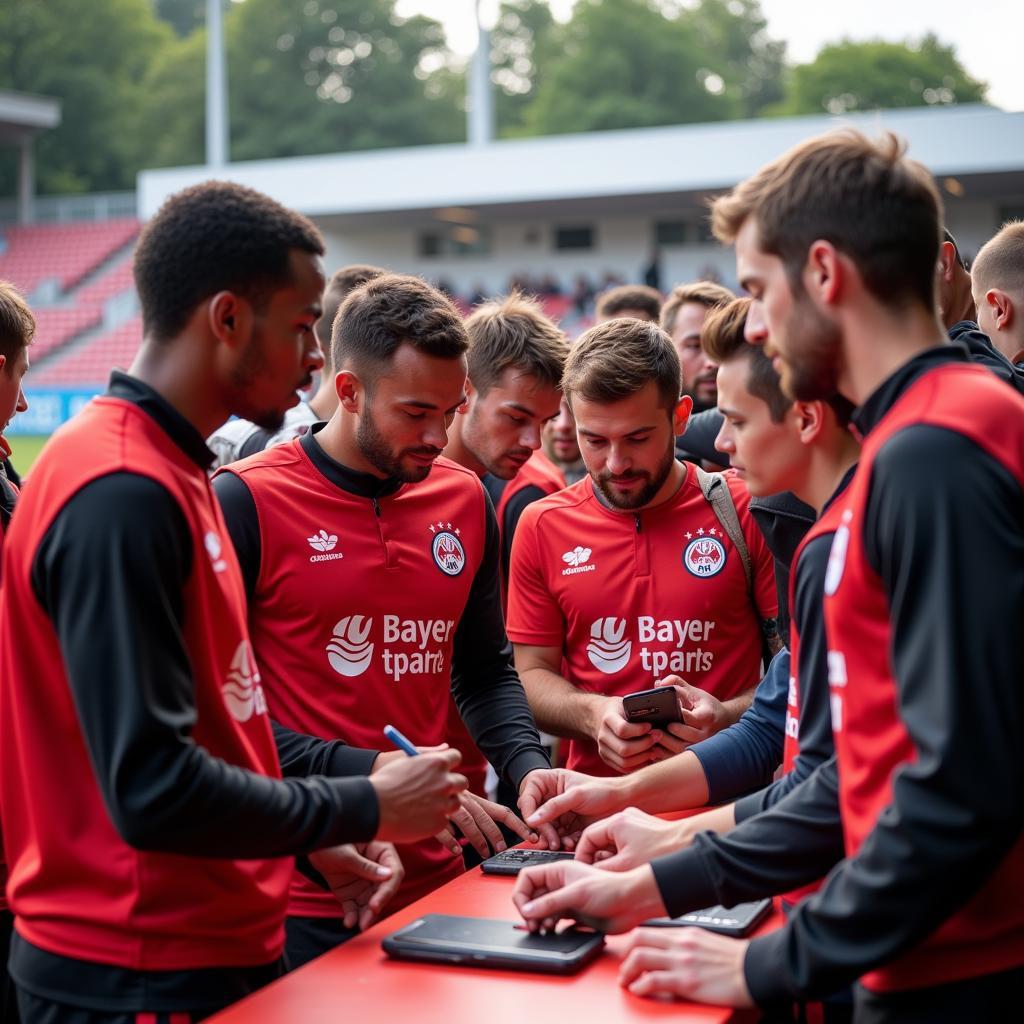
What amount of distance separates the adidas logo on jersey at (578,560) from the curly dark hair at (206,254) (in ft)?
5.10

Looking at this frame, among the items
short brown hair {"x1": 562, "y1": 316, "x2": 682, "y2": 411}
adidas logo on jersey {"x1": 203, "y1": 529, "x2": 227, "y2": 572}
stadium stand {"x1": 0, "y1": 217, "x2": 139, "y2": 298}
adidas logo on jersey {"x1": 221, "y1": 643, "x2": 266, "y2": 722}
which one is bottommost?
adidas logo on jersey {"x1": 221, "y1": 643, "x2": 266, "y2": 722}

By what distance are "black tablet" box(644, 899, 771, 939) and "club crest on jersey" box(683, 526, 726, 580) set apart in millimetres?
1238

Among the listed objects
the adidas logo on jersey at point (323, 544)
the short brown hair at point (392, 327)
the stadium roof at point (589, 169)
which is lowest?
the adidas logo on jersey at point (323, 544)

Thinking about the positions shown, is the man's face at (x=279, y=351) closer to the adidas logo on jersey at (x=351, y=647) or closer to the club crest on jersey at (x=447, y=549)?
the adidas logo on jersey at (x=351, y=647)

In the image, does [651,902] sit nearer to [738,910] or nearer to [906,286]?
[738,910]

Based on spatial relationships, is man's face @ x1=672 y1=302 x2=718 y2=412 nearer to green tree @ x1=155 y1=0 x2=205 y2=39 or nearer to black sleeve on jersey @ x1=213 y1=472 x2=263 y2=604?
black sleeve on jersey @ x1=213 y1=472 x2=263 y2=604

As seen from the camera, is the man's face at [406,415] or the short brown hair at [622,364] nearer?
the man's face at [406,415]

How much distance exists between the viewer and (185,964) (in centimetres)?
189

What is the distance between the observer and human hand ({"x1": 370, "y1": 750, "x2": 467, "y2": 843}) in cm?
202

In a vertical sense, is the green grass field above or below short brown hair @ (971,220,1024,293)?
below

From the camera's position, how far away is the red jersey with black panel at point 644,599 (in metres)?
3.33

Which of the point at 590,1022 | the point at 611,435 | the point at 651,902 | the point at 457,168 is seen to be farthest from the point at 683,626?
the point at 457,168

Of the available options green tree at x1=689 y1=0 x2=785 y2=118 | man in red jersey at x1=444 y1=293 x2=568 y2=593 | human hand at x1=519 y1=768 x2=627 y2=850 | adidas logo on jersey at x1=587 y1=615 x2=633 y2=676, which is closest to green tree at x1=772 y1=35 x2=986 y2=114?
green tree at x1=689 y1=0 x2=785 y2=118

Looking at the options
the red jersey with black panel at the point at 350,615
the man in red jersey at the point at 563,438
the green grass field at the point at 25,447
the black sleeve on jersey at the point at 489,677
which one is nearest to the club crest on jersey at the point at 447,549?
the red jersey with black panel at the point at 350,615
